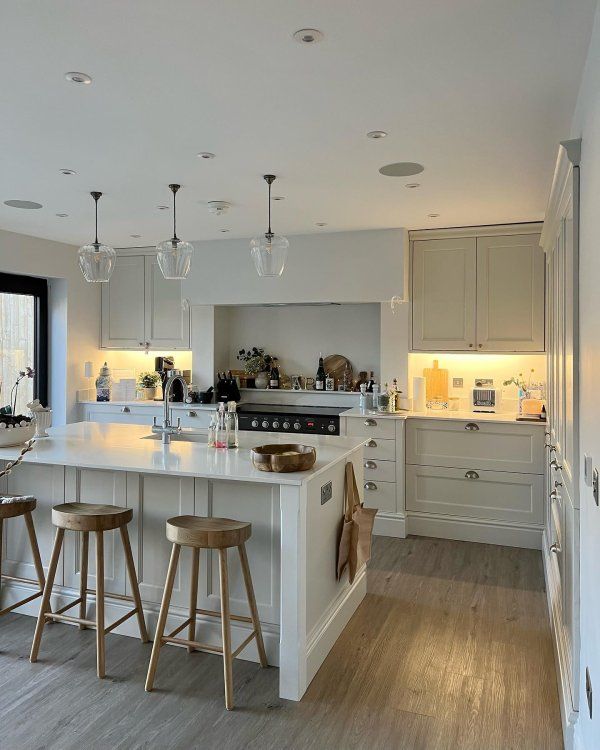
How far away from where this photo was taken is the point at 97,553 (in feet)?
9.56

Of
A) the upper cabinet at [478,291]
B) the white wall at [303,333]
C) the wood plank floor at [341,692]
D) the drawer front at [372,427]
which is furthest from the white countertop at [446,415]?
the wood plank floor at [341,692]

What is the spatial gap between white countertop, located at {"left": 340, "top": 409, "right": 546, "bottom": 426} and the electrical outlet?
1891mm

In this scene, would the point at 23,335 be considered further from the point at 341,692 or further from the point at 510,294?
the point at 341,692

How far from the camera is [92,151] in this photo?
321cm

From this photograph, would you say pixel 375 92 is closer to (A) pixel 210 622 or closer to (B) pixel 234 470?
(B) pixel 234 470

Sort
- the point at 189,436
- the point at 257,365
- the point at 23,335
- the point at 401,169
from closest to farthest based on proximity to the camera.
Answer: the point at 401,169 < the point at 189,436 < the point at 23,335 < the point at 257,365

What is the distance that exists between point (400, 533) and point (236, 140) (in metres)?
3.27

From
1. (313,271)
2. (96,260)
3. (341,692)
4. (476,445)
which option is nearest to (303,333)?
(313,271)

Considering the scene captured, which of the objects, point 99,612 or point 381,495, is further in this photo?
point 381,495

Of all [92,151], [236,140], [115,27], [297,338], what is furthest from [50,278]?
[115,27]

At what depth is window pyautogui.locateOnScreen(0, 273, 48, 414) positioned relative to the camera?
18.6 ft

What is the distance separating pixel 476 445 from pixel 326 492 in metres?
2.15

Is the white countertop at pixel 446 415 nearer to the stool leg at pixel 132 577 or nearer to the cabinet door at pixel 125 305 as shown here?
the stool leg at pixel 132 577

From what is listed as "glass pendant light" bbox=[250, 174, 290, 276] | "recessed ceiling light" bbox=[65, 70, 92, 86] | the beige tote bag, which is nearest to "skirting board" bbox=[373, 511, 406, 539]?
the beige tote bag
